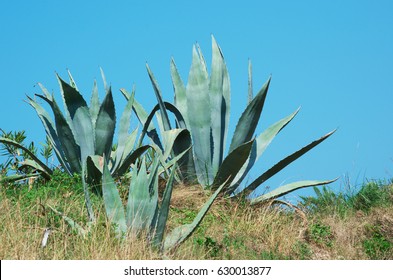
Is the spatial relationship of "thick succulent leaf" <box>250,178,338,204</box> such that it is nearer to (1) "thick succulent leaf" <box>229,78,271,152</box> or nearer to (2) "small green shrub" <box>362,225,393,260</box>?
(1) "thick succulent leaf" <box>229,78,271,152</box>

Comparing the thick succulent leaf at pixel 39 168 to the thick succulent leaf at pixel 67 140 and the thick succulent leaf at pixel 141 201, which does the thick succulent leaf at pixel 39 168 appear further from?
the thick succulent leaf at pixel 141 201

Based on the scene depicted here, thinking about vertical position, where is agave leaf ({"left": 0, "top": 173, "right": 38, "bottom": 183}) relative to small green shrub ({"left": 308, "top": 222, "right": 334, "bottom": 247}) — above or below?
above

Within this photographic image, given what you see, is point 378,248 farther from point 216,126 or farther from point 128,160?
point 128,160

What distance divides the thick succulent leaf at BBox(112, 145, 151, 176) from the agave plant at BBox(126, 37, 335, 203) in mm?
428

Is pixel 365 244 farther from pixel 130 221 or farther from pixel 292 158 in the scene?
pixel 130 221

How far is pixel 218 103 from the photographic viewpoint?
25.0ft

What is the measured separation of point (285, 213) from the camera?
764 cm

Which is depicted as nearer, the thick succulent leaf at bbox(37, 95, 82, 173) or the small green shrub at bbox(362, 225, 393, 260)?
the small green shrub at bbox(362, 225, 393, 260)

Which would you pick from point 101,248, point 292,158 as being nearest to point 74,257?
point 101,248

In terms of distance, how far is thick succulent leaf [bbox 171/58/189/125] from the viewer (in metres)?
7.82

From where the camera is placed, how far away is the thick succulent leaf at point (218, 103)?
24.9 feet

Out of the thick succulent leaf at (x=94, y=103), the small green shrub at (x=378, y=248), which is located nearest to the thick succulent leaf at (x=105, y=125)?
the thick succulent leaf at (x=94, y=103)

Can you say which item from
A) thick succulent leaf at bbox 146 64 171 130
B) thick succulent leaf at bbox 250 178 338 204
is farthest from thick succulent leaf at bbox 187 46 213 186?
thick succulent leaf at bbox 250 178 338 204
